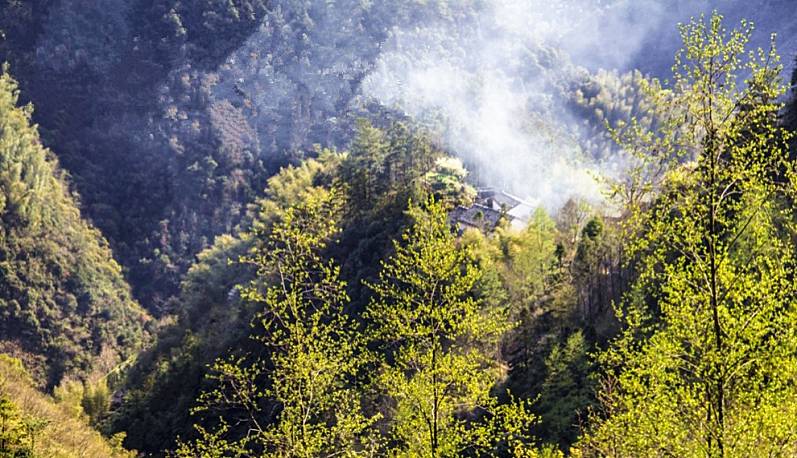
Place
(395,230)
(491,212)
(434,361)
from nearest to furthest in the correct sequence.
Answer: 1. (434,361)
2. (395,230)
3. (491,212)

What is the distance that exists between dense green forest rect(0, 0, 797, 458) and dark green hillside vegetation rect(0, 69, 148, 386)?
1.59ft

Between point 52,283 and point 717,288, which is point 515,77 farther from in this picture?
point 717,288

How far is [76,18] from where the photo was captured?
150m

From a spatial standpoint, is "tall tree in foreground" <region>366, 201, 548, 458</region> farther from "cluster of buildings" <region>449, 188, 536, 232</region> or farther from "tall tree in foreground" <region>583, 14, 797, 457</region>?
"cluster of buildings" <region>449, 188, 536, 232</region>

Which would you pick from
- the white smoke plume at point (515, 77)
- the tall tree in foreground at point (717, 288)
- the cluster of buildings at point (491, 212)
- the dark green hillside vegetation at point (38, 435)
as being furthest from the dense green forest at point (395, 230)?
the white smoke plume at point (515, 77)

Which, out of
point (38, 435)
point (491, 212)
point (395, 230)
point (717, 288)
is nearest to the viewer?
point (717, 288)

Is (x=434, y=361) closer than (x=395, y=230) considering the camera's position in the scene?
Yes

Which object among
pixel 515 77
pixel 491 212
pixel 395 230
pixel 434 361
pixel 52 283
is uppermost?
pixel 515 77

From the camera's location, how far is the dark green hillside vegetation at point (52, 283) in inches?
3757

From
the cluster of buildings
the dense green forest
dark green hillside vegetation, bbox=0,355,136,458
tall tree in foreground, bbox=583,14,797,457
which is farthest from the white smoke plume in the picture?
tall tree in foreground, bbox=583,14,797,457

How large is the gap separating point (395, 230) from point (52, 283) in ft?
216

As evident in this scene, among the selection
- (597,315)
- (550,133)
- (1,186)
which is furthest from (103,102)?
(597,315)

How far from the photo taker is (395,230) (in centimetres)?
5853

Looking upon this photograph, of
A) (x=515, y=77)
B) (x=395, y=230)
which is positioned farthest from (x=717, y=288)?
(x=515, y=77)
